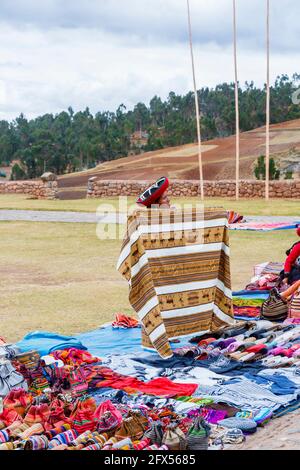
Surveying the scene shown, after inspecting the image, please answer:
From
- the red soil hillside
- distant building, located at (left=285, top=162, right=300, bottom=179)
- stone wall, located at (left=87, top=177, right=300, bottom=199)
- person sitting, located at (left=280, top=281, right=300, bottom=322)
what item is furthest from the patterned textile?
distant building, located at (left=285, top=162, right=300, bottom=179)

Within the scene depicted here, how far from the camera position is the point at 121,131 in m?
81.2

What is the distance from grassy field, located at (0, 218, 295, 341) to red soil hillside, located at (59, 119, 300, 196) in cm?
2484

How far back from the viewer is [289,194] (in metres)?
29.0

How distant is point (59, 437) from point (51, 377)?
118 centimetres

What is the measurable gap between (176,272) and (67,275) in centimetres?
461

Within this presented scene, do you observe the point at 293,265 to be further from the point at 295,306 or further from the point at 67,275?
the point at 67,275

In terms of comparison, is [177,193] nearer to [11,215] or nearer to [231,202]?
[231,202]

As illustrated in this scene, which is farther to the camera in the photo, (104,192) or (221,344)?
(104,192)

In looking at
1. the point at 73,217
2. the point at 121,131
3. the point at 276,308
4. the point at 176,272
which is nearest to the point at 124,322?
the point at 176,272

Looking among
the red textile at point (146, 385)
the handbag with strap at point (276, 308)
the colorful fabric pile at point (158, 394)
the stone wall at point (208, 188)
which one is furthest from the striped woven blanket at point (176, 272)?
the stone wall at point (208, 188)

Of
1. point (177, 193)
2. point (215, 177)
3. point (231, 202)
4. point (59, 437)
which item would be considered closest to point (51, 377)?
point (59, 437)

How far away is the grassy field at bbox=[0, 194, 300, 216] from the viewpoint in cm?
2357

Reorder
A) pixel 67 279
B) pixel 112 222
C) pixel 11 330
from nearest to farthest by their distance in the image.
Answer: pixel 11 330 → pixel 67 279 → pixel 112 222

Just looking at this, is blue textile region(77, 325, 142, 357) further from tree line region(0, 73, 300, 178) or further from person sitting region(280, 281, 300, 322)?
tree line region(0, 73, 300, 178)
